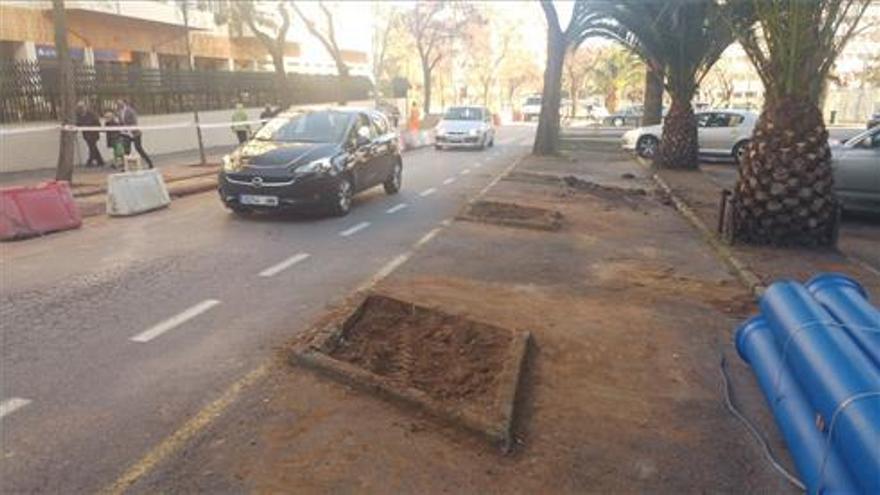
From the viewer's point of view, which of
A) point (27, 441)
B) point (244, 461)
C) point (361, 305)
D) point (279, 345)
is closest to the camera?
point (244, 461)

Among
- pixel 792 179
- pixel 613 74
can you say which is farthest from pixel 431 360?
pixel 613 74

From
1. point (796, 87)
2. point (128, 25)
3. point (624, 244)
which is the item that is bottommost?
point (624, 244)

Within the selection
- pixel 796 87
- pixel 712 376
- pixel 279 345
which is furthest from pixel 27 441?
pixel 796 87

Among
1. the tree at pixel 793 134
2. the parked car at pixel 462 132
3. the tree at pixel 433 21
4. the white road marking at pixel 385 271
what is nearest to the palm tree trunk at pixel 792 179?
the tree at pixel 793 134

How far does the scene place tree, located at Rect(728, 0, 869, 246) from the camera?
29.1ft

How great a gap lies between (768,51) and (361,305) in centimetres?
653

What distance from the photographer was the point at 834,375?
3.58 m

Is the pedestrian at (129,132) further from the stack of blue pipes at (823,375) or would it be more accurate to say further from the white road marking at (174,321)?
the stack of blue pipes at (823,375)

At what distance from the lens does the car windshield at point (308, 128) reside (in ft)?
40.1

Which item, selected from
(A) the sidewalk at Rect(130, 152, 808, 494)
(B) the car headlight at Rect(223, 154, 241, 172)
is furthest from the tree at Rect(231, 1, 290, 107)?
(A) the sidewalk at Rect(130, 152, 808, 494)

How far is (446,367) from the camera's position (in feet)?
16.8

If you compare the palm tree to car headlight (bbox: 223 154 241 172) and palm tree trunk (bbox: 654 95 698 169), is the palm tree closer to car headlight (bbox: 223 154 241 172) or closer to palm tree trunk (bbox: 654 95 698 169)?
palm tree trunk (bbox: 654 95 698 169)

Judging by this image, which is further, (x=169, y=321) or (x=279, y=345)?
(x=169, y=321)

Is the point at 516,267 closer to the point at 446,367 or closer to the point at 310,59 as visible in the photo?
the point at 446,367
